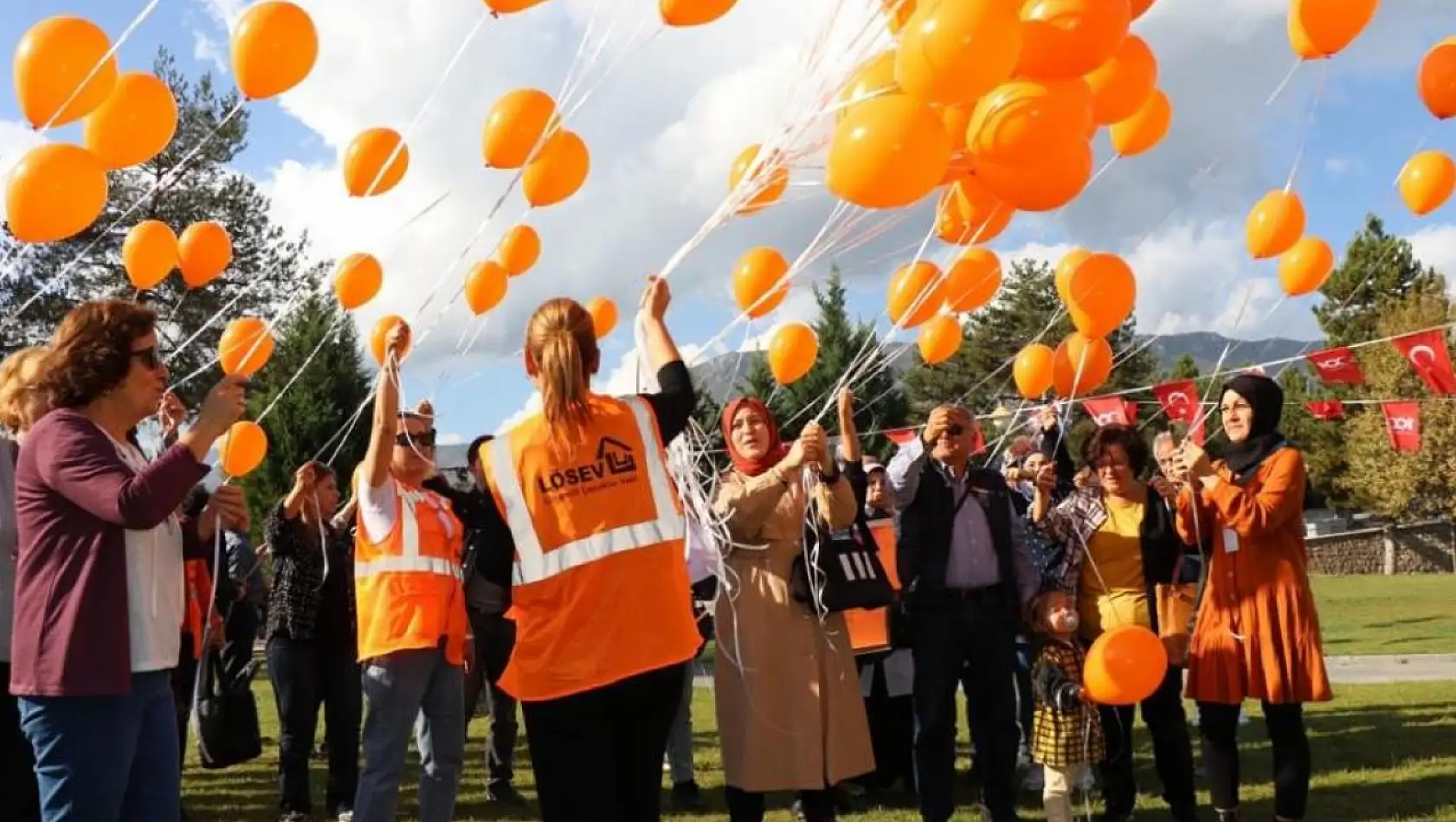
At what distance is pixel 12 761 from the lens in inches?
137

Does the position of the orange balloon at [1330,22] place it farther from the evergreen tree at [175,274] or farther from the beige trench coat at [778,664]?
the evergreen tree at [175,274]

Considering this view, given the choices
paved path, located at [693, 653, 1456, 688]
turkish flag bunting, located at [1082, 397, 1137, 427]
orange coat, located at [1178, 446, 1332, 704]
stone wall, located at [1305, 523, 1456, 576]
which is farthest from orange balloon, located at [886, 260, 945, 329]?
stone wall, located at [1305, 523, 1456, 576]

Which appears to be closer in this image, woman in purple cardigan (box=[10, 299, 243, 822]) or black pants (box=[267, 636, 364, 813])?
woman in purple cardigan (box=[10, 299, 243, 822])

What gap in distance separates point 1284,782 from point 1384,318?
40435 millimetres

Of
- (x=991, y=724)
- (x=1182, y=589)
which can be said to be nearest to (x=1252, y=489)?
(x=1182, y=589)

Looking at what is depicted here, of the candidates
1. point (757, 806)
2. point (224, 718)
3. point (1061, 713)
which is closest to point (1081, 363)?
point (1061, 713)

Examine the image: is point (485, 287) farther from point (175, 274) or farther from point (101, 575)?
point (175, 274)

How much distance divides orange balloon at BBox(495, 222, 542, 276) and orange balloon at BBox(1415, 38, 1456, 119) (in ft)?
12.8

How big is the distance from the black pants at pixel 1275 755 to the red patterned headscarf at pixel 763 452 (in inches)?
80.2

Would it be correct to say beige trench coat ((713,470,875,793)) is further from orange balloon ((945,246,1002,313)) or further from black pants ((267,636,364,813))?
black pants ((267,636,364,813))

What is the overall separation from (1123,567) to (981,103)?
2.67 meters

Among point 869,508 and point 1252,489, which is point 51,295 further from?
point 1252,489

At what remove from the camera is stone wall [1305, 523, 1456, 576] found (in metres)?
38.6

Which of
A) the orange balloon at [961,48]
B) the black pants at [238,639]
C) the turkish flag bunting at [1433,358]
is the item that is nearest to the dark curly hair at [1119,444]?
the orange balloon at [961,48]
